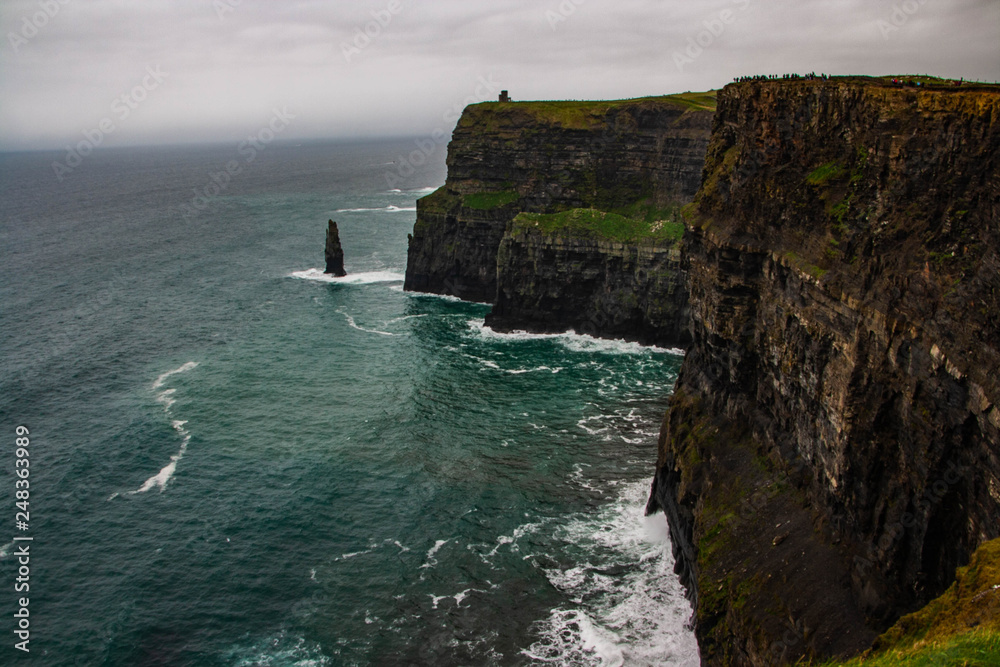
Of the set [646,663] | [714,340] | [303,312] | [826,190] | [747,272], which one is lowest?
[646,663]

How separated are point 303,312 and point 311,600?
2672 inches

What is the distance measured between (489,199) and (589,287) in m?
26.5

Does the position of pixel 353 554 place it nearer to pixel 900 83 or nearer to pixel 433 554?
pixel 433 554

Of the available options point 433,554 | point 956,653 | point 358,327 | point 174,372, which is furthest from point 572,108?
point 956,653

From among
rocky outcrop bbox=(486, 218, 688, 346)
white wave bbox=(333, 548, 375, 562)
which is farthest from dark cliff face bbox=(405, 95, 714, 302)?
white wave bbox=(333, 548, 375, 562)

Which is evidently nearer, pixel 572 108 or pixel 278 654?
pixel 278 654

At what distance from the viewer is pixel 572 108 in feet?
401

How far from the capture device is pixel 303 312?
109875 millimetres

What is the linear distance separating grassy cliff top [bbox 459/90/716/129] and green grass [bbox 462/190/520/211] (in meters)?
13.0

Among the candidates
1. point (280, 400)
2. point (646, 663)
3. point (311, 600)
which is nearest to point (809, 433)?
point (646, 663)

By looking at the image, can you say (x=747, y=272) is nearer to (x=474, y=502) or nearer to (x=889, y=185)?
(x=889, y=185)

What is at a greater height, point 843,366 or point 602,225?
point 602,225

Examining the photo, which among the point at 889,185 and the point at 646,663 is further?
the point at 646,663

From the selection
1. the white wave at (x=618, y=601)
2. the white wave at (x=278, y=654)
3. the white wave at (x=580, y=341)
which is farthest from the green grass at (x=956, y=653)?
the white wave at (x=580, y=341)
